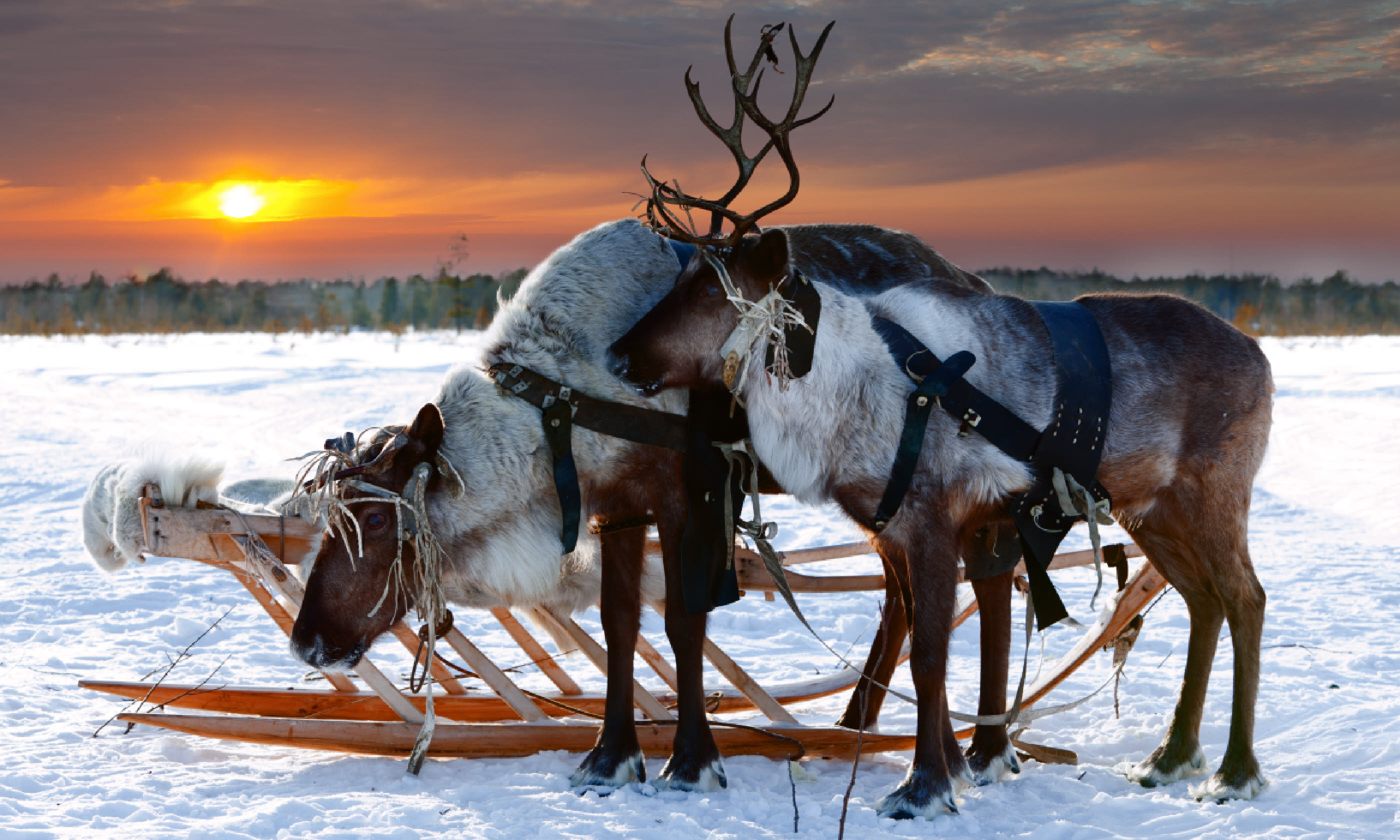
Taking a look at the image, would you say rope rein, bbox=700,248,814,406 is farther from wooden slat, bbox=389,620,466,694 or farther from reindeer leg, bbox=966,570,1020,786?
wooden slat, bbox=389,620,466,694

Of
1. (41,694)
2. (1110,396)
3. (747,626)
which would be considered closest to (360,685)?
(41,694)

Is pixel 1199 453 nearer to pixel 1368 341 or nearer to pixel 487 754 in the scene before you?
pixel 487 754

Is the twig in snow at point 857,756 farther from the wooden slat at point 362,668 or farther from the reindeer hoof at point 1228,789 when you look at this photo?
the wooden slat at point 362,668

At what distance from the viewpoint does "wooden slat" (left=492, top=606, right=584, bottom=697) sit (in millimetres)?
5363

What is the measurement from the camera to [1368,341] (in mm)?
26297

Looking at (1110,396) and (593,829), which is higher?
(1110,396)

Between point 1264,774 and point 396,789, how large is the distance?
327 centimetres

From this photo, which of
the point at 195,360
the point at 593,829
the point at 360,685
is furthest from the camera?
the point at 195,360

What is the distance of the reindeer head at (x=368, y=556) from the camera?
4203 mm

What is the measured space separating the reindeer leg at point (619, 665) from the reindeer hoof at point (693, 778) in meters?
0.13

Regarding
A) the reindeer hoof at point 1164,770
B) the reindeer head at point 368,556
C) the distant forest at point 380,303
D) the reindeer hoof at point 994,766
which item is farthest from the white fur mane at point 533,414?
the distant forest at point 380,303

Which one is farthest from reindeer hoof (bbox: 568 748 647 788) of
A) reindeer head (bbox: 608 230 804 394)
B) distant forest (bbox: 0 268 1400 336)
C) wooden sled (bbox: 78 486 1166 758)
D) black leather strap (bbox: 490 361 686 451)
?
distant forest (bbox: 0 268 1400 336)

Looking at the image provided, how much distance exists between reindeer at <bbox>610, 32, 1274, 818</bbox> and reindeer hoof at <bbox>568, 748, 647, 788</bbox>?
0.95 meters

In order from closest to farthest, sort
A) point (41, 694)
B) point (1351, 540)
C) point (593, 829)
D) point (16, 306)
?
point (593, 829) < point (41, 694) < point (1351, 540) < point (16, 306)
